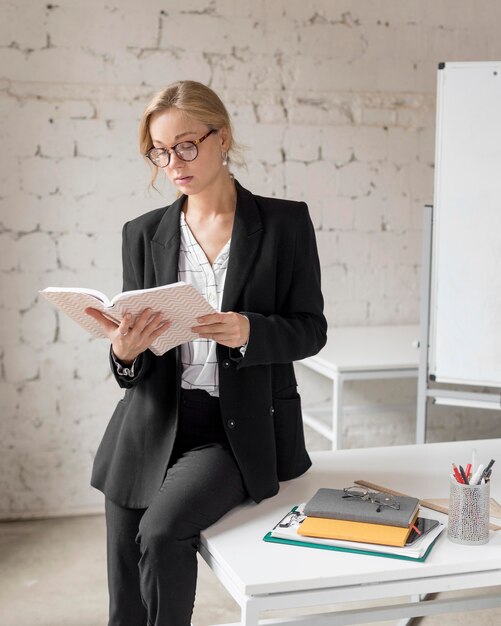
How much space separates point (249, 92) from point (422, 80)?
32.6 inches

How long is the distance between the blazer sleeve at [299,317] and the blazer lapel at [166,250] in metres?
0.21

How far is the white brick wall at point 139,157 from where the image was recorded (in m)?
3.50

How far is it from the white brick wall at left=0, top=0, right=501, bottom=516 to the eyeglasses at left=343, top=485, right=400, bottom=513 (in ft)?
6.68

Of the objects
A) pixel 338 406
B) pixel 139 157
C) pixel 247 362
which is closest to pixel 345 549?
pixel 247 362

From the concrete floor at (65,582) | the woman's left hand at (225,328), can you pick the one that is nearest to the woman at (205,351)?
the woman's left hand at (225,328)

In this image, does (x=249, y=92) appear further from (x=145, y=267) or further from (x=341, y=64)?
(x=145, y=267)

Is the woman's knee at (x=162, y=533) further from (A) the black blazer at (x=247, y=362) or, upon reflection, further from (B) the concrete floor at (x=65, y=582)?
(B) the concrete floor at (x=65, y=582)

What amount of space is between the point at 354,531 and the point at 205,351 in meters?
0.56

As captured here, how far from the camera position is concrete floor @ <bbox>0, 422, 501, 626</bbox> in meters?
2.76

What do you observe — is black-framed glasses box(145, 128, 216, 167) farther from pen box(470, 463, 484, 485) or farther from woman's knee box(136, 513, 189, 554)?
pen box(470, 463, 484, 485)

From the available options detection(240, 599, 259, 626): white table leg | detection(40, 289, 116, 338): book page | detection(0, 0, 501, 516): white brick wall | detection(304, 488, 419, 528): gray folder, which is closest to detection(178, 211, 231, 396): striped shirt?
detection(40, 289, 116, 338): book page

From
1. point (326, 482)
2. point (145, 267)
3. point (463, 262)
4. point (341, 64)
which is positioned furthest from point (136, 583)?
point (341, 64)

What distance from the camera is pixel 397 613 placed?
5.75ft

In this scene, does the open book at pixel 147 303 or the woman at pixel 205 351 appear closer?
the open book at pixel 147 303
